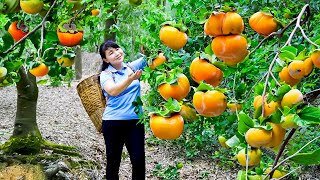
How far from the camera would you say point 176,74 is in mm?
1141

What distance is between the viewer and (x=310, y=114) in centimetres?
89

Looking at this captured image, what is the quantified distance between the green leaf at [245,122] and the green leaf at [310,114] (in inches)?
3.9

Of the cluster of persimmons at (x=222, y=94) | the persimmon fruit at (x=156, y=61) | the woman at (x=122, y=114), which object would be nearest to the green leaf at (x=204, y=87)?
the cluster of persimmons at (x=222, y=94)

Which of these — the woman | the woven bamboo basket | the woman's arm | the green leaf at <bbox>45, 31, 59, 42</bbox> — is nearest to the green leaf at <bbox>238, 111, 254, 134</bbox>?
the green leaf at <bbox>45, 31, 59, 42</bbox>

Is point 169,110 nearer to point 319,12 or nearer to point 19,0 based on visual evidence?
point 19,0

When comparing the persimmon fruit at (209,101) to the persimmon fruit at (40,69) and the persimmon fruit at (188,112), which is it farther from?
the persimmon fruit at (40,69)

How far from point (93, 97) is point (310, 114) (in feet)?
14.0

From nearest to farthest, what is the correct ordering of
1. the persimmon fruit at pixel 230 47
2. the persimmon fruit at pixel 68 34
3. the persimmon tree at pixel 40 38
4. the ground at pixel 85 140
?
the persimmon fruit at pixel 230 47, the persimmon tree at pixel 40 38, the persimmon fruit at pixel 68 34, the ground at pixel 85 140

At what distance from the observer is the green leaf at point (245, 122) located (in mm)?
943

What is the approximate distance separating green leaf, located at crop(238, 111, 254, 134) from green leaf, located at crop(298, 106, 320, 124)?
10 cm

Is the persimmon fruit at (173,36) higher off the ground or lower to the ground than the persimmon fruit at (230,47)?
lower

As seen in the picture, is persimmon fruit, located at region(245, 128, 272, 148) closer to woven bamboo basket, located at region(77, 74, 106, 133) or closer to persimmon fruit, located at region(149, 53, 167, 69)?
persimmon fruit, located at region(149, 53, 167, 69)

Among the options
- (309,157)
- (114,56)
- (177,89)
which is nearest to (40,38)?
(177,89)

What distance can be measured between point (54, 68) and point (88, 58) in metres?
17.7
